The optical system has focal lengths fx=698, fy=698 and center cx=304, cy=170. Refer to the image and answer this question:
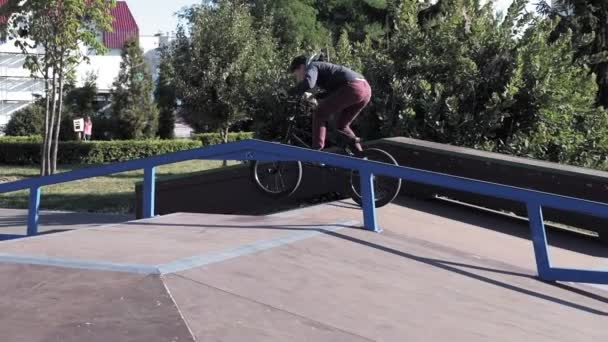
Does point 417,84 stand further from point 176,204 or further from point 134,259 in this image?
point 134,259

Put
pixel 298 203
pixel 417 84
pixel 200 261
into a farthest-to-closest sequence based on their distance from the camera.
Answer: pixel 417 84 < pixel 298 203 < pixel 200 261

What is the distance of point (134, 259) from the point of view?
4832 mm

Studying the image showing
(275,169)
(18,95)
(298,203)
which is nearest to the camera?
(275,169)

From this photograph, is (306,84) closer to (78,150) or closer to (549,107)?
(549,107)

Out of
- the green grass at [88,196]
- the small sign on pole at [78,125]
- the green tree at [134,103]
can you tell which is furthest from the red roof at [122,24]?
the green grass at [88,196]

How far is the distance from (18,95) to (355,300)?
52.2 meters

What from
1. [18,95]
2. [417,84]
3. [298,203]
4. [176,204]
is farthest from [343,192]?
[18,95]

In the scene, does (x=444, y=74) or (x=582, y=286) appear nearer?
(x=582, y=286)

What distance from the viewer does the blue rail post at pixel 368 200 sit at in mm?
6578

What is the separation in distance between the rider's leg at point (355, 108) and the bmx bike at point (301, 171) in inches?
2.2

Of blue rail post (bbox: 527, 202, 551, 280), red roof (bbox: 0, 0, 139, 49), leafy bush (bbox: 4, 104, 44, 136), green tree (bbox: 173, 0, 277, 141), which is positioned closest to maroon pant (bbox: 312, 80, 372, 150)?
blue rail post (bbox: 527, 202, 551, 280)

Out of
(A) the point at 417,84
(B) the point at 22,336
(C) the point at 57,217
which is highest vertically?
(A) the point at 417,84

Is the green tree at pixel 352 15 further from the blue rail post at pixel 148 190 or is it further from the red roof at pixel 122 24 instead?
the blue rail post at pixel 148 190

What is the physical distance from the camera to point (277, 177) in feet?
28.2
